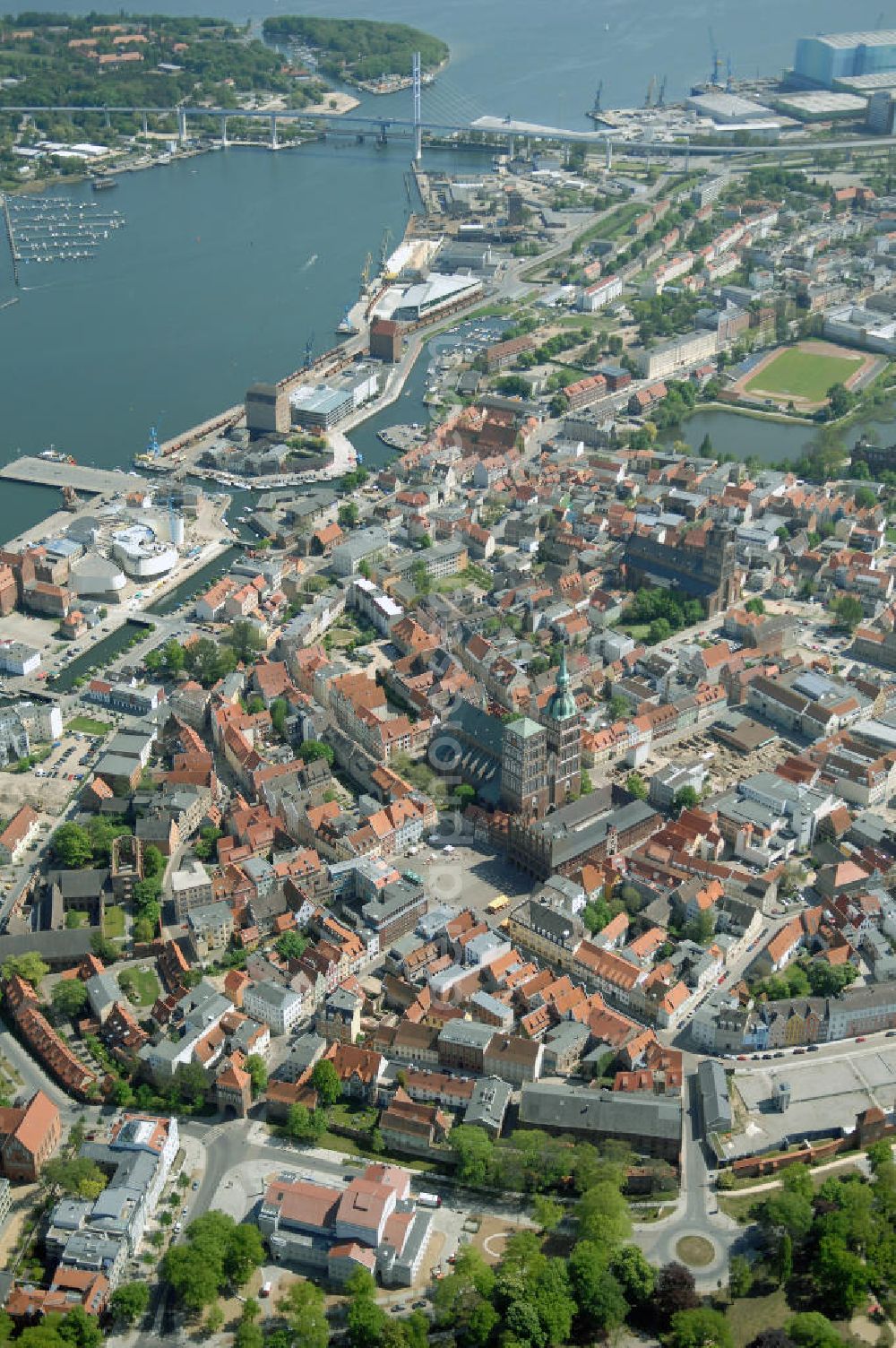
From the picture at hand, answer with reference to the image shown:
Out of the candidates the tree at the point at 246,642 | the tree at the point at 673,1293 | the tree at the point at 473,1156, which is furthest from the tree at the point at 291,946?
the tree at the point at 246,642

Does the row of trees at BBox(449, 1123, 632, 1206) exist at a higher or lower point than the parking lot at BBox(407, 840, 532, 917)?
higher

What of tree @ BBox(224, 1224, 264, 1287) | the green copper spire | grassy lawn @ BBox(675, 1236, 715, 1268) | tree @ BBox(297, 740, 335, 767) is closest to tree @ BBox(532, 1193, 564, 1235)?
grassy lawn @ BBox(675, 1236, 715, 1268)

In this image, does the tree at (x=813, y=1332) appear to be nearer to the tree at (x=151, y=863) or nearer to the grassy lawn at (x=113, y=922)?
the grassy lawn at (x=113, y=922)

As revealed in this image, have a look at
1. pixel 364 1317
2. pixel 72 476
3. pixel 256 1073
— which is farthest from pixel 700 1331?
pixel 72 476

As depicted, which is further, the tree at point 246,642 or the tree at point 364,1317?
the tree at point 246,642

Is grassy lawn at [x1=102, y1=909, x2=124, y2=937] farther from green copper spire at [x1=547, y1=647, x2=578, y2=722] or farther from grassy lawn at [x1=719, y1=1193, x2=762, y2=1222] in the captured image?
grassy lawn at [x1=719, y1=1193, x2=762, y2=1222]

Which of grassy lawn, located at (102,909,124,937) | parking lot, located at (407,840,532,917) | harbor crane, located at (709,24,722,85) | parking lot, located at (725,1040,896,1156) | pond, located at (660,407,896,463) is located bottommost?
grassy lawn, located at (102,909,124,937)

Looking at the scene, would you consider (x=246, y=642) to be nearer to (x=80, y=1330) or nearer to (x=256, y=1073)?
(x=256, y=1073)

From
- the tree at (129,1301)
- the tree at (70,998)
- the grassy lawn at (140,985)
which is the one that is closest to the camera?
the tree at (129,1301)
